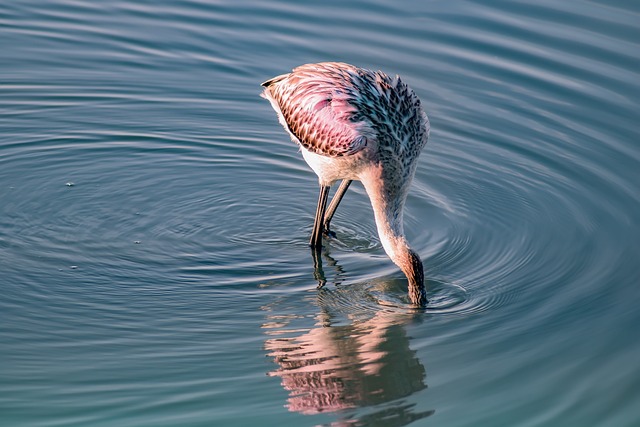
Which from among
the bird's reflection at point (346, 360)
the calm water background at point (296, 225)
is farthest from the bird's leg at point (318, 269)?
the bird's reflection at point (346, 360)

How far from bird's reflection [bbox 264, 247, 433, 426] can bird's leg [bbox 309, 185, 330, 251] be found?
1.12 m

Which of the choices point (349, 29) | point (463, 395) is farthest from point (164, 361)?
point (349, 29)

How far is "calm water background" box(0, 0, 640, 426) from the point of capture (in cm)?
714

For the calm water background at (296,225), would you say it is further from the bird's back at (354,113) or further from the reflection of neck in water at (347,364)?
the bird's back at (354,113)

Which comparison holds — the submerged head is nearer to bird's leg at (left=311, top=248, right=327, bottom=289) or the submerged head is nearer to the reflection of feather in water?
the reflection of feather in water

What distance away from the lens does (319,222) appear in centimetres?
948

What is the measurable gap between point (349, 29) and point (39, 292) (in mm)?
6491

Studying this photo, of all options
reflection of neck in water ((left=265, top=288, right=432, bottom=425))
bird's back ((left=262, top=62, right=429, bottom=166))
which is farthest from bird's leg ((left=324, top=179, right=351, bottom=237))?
reflection of neck in water ((left=265, top=288, right=432, bottom=425))

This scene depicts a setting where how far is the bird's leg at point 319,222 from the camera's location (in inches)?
372

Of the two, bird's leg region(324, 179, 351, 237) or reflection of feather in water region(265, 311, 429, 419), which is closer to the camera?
reflection of feather in water region(265, 311, 429, 419)

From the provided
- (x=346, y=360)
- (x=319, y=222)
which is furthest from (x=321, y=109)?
(x=346, y=360)

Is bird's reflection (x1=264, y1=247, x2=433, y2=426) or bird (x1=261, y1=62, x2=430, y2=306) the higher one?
bird (x1=261, y1=62, x2=430, y2=306)

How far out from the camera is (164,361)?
24.1ft

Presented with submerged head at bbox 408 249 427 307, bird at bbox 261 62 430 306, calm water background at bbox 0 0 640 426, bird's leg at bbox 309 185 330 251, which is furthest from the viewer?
bird's leg at bbox 309 185 330 251
